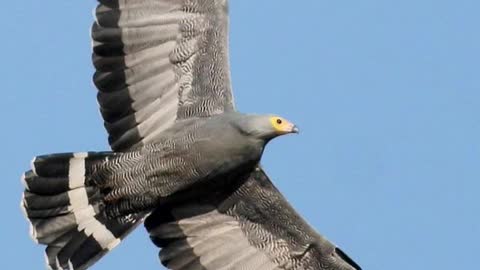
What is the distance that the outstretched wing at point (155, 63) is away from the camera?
88.8 meters

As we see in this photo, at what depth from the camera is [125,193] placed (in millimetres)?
88500

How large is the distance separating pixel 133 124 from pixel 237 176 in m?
1.49

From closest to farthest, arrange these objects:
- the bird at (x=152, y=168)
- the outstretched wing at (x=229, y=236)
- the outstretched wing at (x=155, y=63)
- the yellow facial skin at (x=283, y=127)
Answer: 1. the yellow facial skin at (x=283, y=127)
2. the bird at (x=152, y=168)
3. the outstretched wing at (x=155, y=63)
4. the outstretched wing at (x=229, y=236)

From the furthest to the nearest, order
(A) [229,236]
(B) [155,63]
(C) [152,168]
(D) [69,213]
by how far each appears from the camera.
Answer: (A) [229,236], (B) [155,63], (D) [69,213], (C) [152,168]

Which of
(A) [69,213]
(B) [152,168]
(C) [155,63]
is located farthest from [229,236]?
(C) [155,63]

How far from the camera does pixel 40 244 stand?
88.8 m

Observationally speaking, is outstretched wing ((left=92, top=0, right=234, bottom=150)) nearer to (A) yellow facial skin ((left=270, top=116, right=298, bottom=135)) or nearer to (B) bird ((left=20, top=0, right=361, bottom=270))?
(B) bird ((left=20, top=0, right=361, bottom=270))

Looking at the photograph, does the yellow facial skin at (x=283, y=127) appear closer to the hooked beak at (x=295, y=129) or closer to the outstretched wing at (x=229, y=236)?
the hooked beak at (x=295, y=129)

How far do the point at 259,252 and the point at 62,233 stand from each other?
7.92 ft

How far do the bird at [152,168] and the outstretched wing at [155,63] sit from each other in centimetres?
1

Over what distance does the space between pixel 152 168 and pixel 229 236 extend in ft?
4.86

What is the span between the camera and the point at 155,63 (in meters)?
88.9

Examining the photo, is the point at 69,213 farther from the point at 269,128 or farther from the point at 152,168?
the point at 269,128

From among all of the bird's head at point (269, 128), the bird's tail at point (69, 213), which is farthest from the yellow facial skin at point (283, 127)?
the bird's tail at point (69, 213)
